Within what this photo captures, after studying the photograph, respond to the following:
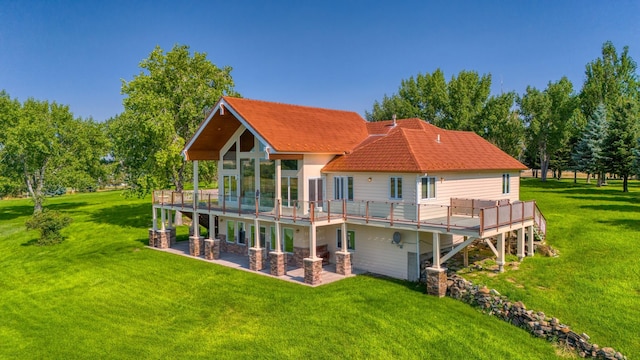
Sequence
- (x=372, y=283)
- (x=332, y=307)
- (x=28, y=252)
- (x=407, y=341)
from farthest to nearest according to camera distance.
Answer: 1. (x=28, y=252)
2. (x=372, y=283)
3. (x=332, y=307)
4. (x=407, y=341)

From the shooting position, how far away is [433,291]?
1708 cm

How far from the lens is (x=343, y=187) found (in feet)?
72.6

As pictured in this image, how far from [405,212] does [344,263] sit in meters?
3.55

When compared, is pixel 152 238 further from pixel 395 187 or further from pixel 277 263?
pixel 395 187

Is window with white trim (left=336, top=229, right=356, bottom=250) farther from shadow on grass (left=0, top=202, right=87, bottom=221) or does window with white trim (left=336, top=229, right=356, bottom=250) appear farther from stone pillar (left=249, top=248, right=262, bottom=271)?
shadow on grass (left=0, top=202, right=87, bottom=221)

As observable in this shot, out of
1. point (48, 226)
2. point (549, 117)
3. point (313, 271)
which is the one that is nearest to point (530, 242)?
point (313, 271)

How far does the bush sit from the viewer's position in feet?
101

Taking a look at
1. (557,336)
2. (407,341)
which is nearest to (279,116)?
(407,341)

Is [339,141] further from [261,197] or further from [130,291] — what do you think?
[130,291]

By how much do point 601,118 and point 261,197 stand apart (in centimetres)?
4247

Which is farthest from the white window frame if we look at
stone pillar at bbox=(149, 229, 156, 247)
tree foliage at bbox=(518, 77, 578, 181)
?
tree foliage at bbox=(518, 77, 578, 181)

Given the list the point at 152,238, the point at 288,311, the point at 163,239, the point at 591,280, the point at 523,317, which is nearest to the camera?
the point at 523,317

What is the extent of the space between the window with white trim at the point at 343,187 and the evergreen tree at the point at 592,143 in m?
35.1

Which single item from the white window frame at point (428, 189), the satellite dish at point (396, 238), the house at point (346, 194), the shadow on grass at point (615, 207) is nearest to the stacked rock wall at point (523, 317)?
the house at point (346, 194)
